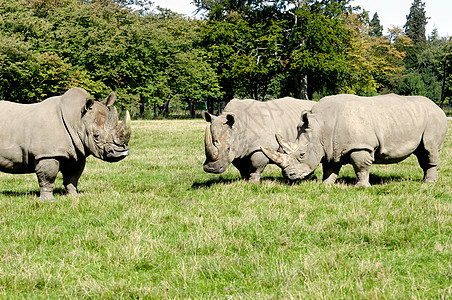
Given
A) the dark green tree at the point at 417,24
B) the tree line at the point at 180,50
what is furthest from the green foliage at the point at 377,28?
the tree line at the point at 180,50

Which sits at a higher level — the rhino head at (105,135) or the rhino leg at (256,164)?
the rhino head at (105,135)

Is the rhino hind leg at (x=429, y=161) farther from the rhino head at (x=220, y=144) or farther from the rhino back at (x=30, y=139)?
the rhino back at (x=30, y=139)

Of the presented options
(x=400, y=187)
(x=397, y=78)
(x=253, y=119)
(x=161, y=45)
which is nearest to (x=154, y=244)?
(x=253, y=119)

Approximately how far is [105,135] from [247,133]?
289 centimetres

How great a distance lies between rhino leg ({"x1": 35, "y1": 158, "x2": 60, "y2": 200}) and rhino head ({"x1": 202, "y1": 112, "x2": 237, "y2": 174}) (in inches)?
108

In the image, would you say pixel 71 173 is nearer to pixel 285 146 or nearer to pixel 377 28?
→ pixel 285 146

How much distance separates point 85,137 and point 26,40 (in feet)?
104

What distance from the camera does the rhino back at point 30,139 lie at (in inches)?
306

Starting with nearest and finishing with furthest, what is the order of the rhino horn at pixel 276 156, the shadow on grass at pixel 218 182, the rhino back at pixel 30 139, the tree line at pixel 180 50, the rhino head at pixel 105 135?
the rhino back at pixel 30 139 → the rhino head at pixel 105 135 → the rhino horn at pixel 276 156 → the shadow on grass at pixel 218 182 → the tree line at pixel 180 50

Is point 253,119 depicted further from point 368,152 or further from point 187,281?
point 187,281

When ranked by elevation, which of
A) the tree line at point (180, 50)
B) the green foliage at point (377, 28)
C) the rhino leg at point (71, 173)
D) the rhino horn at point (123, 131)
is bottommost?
the rhino leg at point (71, 173)

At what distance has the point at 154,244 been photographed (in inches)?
214

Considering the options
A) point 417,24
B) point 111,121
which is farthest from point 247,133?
point 417,24

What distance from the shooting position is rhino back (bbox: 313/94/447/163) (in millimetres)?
8828
